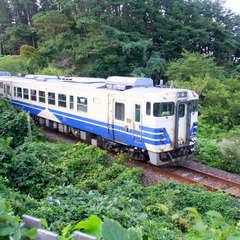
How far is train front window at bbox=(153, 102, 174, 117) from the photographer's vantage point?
8586 millimetres

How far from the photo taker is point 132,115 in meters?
9.25

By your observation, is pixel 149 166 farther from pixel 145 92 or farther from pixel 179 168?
pixel 145 92

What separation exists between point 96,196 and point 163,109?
165 inches

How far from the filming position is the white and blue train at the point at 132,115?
28.8 feet

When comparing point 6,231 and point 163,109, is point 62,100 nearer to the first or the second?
point 163,109

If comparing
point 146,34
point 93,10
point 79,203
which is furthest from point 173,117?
point 146,34

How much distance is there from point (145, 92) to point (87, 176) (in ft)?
10.8

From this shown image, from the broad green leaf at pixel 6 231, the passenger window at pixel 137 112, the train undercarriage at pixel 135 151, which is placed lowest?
the train undercarriage at pixel 135 151

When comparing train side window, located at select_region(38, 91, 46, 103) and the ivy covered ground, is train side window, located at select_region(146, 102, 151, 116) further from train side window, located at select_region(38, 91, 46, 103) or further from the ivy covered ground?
train side window, located at select_region(38, 91, 46, 103)

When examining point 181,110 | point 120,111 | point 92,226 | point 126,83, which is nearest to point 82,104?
point 126,83

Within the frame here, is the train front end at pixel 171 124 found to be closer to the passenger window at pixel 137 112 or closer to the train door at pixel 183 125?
the train door at pixel 183 125

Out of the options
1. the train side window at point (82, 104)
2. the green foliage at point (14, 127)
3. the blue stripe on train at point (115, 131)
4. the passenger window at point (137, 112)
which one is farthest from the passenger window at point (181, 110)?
the green foliage at point (14, 127)

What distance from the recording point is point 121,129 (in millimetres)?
9742

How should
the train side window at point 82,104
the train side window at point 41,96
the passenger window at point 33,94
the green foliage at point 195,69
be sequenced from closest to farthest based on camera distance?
the train side window at point 82,104 < the train side window at point 41,96 < the passenger window at point 33,94 < the green foliage at point 195,69
